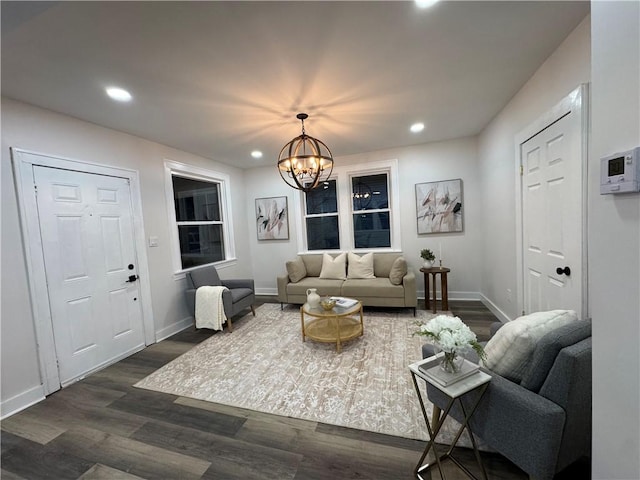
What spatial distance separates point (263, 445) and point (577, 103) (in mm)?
3140

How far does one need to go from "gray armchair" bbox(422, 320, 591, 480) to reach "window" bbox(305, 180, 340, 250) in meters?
3.86

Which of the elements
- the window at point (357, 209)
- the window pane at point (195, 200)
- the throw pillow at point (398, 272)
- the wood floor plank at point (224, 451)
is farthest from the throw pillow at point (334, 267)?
the wood floor plank at point (224, 451)

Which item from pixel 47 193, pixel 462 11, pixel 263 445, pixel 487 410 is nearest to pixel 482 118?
pixel 462 11

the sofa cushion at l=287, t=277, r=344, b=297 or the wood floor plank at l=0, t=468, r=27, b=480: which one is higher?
the sofa cushion at l=287, t=277, r=344, b=297

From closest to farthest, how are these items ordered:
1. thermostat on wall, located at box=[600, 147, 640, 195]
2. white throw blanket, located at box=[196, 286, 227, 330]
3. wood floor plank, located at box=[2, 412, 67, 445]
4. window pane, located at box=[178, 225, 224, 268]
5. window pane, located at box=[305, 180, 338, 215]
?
thermostat on wall, located at box=[600, 147, 640, 195] < wood floor plank, located at box=[2, 412, 67, 445] < white throw blanket, located at box=[196, 286, 227, 330] < window pane, located at box=[178, 225, 224, 268] < window pane, located at box=[305, 180, 338, 215]

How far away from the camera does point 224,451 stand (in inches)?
65.4

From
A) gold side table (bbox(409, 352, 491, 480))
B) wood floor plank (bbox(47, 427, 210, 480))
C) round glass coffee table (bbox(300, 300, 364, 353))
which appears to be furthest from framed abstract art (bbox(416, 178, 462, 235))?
wood floor plank (bbox(47, 427, 210, 480))

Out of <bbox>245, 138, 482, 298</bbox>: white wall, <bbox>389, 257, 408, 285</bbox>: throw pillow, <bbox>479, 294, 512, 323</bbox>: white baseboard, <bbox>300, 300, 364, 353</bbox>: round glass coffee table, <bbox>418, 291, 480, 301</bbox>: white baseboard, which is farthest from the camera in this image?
<bbox>418, 291, 480, 301</bbox>: white baseboard

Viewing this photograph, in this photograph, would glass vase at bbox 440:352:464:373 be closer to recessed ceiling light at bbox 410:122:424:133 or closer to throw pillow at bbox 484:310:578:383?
throw pillow at bbox 484:310:578:383

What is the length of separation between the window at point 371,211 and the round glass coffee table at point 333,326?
1883 millimetres

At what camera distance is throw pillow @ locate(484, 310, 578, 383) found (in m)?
1.31

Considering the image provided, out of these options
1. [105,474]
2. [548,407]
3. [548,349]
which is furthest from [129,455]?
[548,349]

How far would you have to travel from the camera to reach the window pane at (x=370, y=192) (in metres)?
4.74

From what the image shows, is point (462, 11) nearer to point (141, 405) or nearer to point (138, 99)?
point (138, 99)
